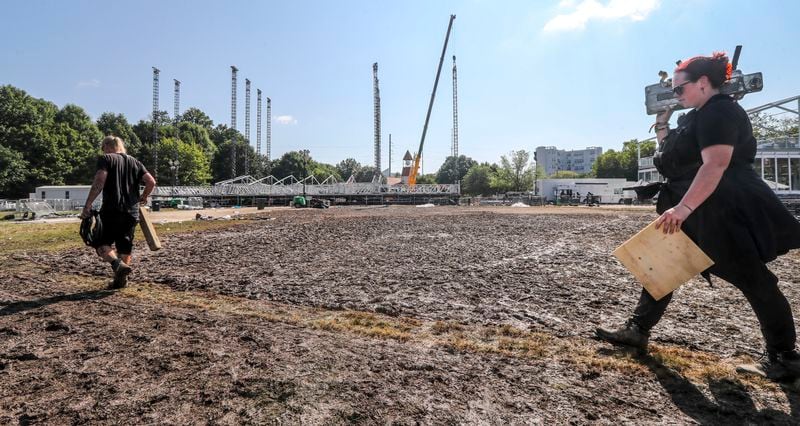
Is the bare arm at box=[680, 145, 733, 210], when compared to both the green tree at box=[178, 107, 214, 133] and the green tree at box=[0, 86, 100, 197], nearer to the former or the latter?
the green tree at box=[0, 86, 100, 197]

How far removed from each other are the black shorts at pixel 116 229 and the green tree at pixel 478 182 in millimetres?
85336

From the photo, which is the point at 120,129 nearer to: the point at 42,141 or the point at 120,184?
the point at 42,141

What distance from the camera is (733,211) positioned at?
2139 mm

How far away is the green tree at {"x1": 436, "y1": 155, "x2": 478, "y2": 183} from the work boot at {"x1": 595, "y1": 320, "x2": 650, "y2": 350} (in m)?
104

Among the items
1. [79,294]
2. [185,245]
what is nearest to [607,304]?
[79,294]

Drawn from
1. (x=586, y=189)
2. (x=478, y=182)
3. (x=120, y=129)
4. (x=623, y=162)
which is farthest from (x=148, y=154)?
(x=623, y=162)

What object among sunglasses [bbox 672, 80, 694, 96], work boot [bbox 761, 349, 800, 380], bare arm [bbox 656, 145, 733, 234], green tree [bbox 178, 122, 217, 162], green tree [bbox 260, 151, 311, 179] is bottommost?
work boot [bbox 761, 349, 800, 380]

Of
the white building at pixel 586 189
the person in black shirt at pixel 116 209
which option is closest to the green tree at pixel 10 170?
Result: the person in black shirt at pixel 116 209

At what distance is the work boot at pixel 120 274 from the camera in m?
4.12

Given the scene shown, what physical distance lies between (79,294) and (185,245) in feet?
16.0

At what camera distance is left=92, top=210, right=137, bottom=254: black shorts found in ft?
13.5

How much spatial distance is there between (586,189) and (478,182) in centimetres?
3581

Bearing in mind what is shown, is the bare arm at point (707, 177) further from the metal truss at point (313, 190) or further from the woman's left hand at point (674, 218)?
the metal truss at point (313, 190)

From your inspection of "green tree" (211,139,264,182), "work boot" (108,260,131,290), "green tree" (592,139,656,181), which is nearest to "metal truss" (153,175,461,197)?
"green tree" (211,139,264,182)
